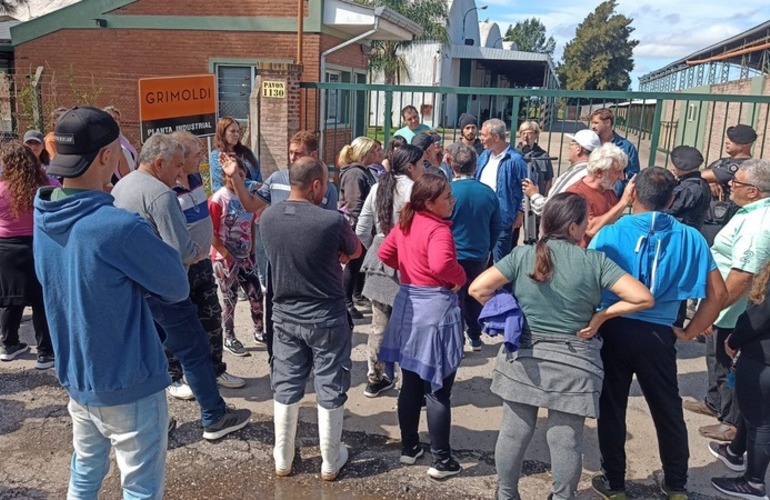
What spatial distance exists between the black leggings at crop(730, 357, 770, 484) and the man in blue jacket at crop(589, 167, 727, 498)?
37 cm

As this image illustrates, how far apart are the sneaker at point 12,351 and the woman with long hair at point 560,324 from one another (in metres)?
4.12

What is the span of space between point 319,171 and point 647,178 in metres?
1.74

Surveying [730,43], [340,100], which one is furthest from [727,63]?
[340,100]

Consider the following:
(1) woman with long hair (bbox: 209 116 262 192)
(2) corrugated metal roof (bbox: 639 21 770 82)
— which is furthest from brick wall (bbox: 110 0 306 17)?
(2) corrugated metal roof (bbox: 639 21 770 82)

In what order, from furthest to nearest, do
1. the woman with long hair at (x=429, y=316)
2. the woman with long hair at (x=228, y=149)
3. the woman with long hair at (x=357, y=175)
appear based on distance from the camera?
the woman with long hair at (x=357, y=175) → the woman with long hair at (x=228, y=149) → the woman with long hair at (x=429, y=316)

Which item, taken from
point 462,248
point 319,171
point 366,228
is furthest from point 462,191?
point 319,171

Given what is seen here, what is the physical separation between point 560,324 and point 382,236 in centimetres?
181

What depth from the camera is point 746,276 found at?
3.44 metres

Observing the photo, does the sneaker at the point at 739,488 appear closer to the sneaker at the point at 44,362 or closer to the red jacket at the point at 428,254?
the red jacket at the point at 428,254

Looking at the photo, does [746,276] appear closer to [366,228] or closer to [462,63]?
[366,228]

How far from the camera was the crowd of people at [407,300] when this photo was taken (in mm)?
2420

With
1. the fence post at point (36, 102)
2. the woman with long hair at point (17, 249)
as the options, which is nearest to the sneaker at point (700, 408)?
the woman with long hair at point (17, 249)

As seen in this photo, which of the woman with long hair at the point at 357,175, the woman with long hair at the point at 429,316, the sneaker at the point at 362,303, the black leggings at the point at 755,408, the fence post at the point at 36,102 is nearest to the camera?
the black leggings at the point at 755,408

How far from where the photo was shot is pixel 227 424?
13.1ft
